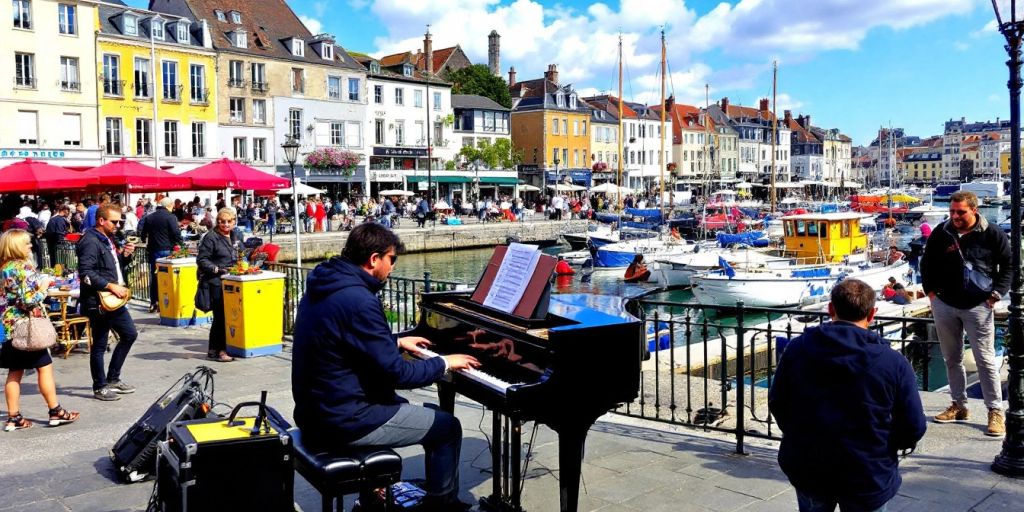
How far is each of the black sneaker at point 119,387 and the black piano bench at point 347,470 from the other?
4.97 meters

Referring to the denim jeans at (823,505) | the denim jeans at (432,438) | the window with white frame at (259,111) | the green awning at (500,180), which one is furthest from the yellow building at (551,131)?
the denim jeans at (823,505)

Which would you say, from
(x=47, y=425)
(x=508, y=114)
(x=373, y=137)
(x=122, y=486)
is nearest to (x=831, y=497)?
(x=122, y=486)

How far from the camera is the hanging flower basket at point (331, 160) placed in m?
48.7

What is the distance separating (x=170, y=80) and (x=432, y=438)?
44991 mm

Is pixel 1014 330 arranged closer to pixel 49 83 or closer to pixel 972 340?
pixel 972 340

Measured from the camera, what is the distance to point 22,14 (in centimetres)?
3816

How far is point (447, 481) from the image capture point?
4691 mm

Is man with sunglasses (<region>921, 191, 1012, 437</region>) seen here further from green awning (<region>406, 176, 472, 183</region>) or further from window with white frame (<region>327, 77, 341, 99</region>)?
green awning (<region>406, 176, 472, 183</region>)

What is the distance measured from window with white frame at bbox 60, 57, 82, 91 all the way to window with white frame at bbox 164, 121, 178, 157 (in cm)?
499

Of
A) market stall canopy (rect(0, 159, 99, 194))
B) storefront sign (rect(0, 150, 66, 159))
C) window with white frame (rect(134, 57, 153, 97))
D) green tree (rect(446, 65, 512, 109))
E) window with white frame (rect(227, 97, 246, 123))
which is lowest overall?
market stall canopy (rect(0, 159, 99, 194))

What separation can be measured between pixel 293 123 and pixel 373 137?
22.1 ft

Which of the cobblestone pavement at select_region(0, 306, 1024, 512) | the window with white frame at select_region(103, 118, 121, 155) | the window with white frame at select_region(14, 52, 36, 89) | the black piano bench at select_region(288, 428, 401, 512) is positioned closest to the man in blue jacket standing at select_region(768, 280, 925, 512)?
the cobblestone pavement at select_region(0, 306, 1024, 512)

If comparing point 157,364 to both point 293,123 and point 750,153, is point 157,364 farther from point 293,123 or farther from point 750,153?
point 750,153

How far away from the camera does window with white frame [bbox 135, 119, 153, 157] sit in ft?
142
